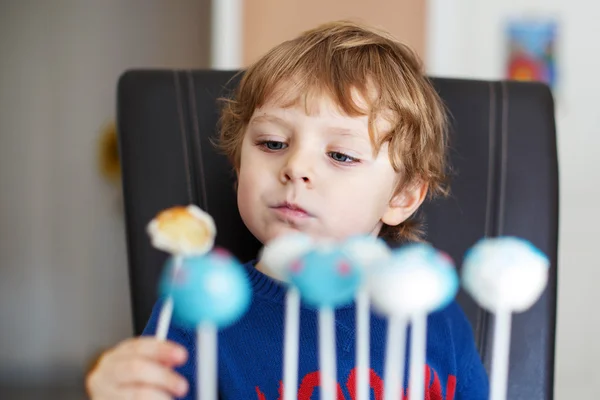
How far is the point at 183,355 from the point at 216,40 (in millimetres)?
1767

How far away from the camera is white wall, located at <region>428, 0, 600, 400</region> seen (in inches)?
85.2

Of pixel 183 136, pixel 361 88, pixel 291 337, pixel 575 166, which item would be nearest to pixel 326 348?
pixel 291 337

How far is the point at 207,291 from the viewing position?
41 cm

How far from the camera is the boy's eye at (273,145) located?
0.82 m

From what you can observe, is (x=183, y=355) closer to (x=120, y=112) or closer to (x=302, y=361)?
(x=302, y=361)

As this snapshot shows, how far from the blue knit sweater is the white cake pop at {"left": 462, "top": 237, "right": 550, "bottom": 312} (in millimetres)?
371

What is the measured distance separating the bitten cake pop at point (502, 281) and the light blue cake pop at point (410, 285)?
0.03 metres

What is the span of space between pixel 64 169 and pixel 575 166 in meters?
1.82

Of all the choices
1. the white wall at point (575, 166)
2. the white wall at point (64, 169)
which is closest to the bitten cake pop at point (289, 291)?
the white wall at point (575, 166)

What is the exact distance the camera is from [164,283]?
17.2 inches

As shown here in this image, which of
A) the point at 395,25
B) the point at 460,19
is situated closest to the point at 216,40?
the point at 395,25

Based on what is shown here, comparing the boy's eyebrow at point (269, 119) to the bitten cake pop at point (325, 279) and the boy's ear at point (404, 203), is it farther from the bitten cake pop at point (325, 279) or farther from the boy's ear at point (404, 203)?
the bitten cake pop at point (325, 279)

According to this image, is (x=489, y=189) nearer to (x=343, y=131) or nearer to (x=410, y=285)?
(x=343, y=131)

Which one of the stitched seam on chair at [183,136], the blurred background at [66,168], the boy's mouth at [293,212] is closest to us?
the boy's mouth at [293,212]
